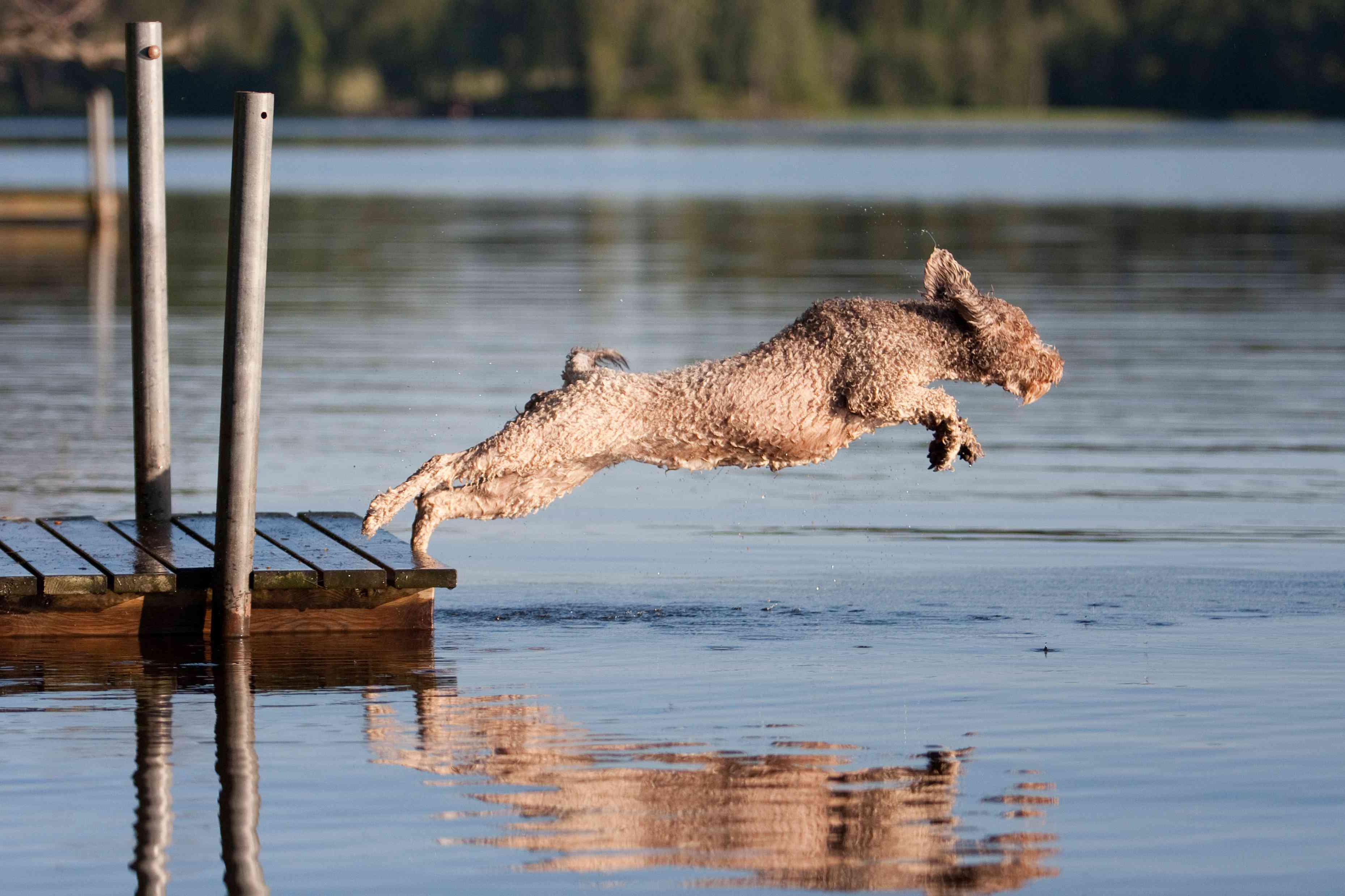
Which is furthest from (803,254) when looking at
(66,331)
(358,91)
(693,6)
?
(358,91)

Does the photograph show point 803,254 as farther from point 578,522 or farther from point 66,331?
point 578,522

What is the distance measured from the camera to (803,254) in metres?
33.4

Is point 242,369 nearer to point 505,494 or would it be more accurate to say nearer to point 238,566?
point 238,566

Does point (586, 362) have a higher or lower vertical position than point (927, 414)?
higher

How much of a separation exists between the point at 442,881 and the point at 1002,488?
779 cm

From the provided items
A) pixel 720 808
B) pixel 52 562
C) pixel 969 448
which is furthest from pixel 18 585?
pixel 969 448

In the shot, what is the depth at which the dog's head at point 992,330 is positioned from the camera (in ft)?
29.3

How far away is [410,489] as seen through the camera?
29.3ft

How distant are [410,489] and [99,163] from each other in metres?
31.4

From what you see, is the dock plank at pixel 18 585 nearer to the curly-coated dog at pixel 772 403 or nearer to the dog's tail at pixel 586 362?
the curly-coated dog at pixel 772 403

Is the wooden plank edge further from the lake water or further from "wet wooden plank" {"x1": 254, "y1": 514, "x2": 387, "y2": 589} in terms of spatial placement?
the lake water

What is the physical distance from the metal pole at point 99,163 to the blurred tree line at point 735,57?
66.8 m

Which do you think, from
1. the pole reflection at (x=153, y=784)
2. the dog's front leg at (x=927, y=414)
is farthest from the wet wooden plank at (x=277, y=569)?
the dog's front leg at (x=927, y=414)

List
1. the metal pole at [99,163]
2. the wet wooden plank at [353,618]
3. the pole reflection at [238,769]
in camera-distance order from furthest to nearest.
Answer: the metal pole at [99,163] < the wet wooden plank at [353,618] < the pole reflection at [238,769]
